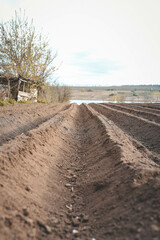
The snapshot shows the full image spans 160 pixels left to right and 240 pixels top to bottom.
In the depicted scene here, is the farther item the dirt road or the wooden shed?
the wooden shed

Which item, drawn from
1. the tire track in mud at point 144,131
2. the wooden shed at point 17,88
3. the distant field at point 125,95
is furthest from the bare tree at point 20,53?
the distant field at point 125,95

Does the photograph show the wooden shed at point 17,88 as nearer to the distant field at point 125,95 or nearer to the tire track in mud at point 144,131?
the tire track in mud at point 144,131

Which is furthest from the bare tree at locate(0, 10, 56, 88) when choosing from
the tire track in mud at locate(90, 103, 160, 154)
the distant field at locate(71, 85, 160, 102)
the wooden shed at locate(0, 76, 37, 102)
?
the distant field at locate(71, 85, 160, 102)

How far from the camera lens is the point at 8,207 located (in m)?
2.74

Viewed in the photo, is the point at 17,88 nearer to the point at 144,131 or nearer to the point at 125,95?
the point at 144,131

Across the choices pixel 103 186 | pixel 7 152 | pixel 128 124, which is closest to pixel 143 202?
pixel 103 186

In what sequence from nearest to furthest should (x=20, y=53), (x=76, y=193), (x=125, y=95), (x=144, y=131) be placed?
(x=76, y=193) → (x=144, y=131) → (x=20, y=53) → (x=125, y=95)

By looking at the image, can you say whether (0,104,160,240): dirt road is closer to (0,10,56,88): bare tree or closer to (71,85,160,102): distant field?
(0,10,56,88): bare tree

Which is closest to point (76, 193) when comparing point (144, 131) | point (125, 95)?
point (144, 131)

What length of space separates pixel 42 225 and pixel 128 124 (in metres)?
9.26

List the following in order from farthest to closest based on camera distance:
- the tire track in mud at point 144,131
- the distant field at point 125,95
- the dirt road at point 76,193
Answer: the distant field at point 125,95 < the tire track in mud at point 144,131 < the dirt road at point 76,193

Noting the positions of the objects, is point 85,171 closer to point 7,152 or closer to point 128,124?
point 7,152

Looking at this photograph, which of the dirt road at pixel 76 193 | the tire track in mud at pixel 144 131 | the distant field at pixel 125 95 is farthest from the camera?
the distant field at pixel 125 95

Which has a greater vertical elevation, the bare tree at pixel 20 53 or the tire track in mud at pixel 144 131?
the bare tree at pixel 20 53
